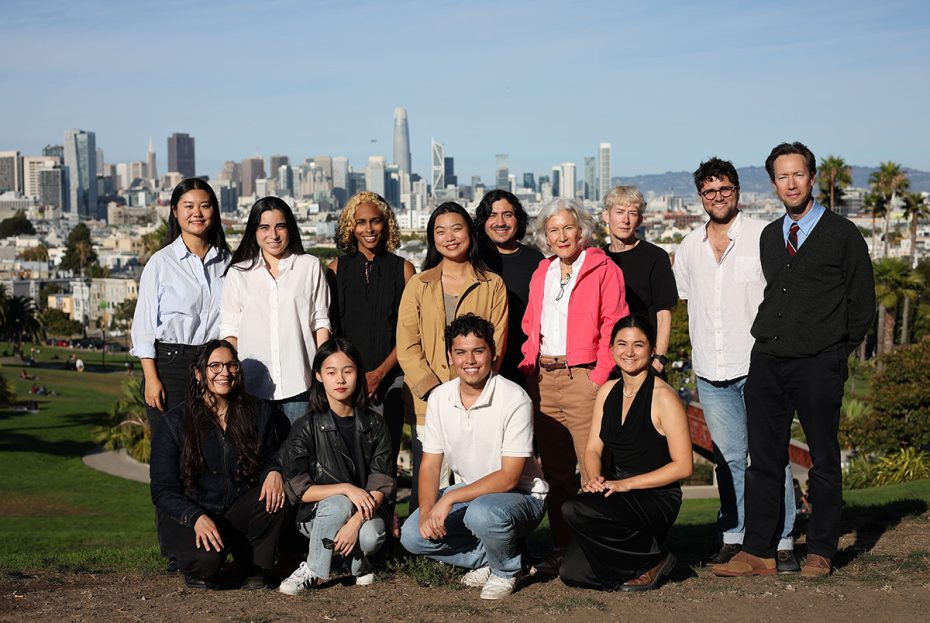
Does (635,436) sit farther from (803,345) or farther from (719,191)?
(719,191)

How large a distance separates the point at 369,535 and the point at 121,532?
9935 mm

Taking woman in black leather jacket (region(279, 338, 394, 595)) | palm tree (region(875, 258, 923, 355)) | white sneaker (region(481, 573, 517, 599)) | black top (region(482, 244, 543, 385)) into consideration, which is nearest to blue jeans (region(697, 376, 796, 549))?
black top (region(482, 244, 543, 385))

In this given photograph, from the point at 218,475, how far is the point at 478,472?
139 centimetres

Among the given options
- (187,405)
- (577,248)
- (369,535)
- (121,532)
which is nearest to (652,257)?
(577,248)

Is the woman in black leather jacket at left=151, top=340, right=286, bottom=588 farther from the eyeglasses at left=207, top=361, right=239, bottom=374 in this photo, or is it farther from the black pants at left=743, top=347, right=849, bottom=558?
the black pants at left=743, top=347, right=849, bottom=558

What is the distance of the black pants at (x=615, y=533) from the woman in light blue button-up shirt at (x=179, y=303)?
2.34m

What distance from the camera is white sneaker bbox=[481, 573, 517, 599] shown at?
4.98m

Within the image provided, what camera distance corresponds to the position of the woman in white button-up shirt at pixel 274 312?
565cm

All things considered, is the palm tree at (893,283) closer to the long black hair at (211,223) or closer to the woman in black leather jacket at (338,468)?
the long black hair at (211,223)

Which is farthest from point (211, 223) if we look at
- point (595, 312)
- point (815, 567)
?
point (815, 567)

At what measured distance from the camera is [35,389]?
1401 inches

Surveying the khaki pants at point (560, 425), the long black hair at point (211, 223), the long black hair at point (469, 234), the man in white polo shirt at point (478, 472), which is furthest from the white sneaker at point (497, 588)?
the long black hair at point (211, 223)

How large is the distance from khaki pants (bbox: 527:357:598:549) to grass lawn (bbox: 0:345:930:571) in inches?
41.3

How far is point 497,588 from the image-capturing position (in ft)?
16.4
